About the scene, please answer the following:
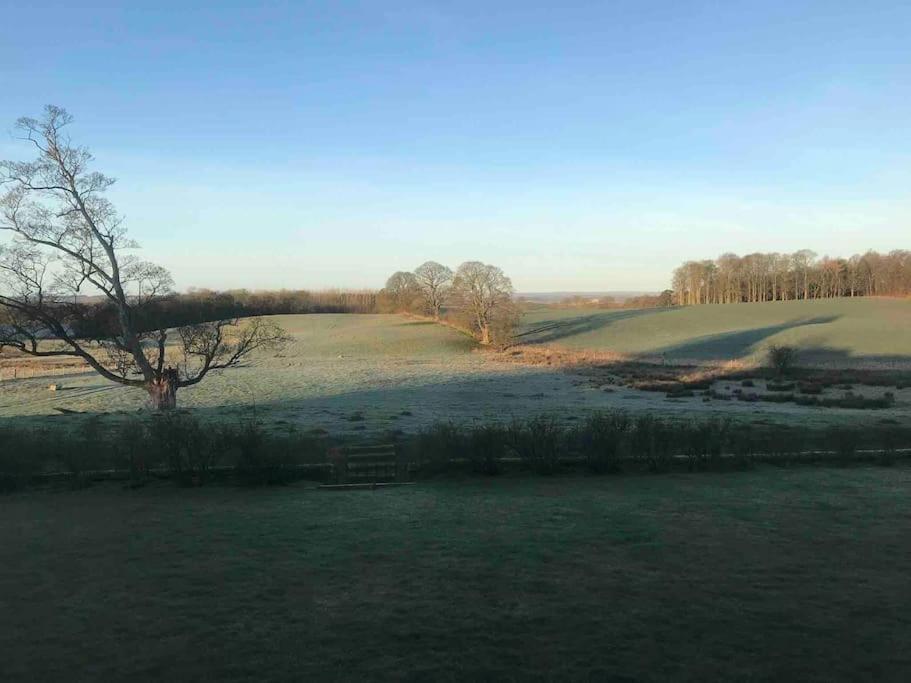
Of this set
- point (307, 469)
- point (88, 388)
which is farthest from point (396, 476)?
point (88, 388)

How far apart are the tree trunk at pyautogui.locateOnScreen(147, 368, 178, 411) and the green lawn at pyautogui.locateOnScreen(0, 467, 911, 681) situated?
12.4m

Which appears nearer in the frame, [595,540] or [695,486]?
[595,540]

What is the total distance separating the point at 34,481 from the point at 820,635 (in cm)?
1297

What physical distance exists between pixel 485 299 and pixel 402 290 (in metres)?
31.3

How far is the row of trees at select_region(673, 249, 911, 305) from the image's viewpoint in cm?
12556

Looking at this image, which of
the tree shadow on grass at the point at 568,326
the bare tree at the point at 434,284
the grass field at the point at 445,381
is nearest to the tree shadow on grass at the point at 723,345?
the grass field at the point at 445,381

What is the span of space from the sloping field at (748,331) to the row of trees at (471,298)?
576 centimetres

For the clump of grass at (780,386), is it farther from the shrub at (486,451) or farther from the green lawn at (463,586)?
the shrub at (486,451)

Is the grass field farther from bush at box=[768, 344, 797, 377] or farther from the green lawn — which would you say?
bush at box=[768, 344, 797, 377]

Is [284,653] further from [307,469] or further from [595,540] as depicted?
[307,469]

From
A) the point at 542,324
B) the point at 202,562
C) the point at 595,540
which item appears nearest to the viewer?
the point at 202,562

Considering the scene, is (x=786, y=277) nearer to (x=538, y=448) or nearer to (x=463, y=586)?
(x=538, y=448)

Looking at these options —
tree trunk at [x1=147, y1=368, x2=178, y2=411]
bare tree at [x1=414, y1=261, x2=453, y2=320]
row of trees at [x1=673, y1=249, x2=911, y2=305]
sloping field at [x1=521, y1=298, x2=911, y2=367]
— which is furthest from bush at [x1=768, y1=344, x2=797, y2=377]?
row of trees at [x1=673, y1=249, x2=911, y2=305]

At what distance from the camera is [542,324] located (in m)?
97.4
